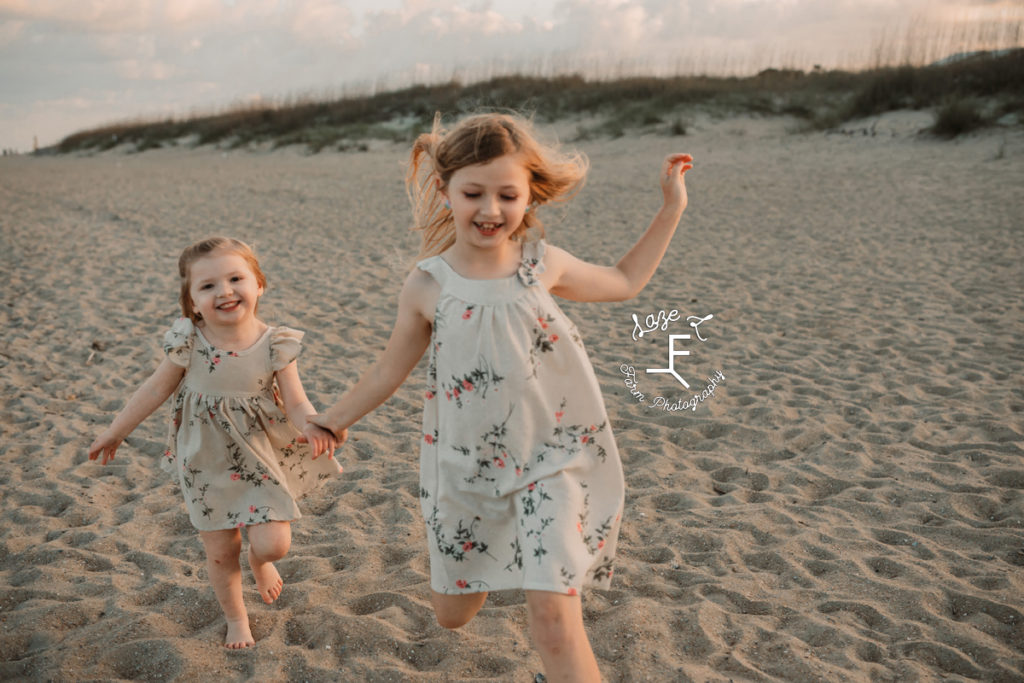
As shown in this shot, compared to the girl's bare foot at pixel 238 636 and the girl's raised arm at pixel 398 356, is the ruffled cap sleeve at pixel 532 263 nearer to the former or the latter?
the girl's raised arm at pixel 398 356

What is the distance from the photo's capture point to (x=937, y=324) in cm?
662

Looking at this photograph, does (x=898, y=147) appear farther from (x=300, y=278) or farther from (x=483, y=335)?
(x=483, y=335)

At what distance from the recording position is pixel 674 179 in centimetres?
257

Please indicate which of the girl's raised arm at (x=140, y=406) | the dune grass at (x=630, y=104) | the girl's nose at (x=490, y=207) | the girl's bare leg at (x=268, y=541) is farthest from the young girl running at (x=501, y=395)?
the dune grass at (x=630, y=104)

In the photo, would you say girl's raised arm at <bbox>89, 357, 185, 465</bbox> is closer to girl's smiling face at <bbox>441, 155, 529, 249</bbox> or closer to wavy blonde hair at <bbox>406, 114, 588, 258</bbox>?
wavy blonde hair at <bbox>406, 114, 588, 258</bbox>

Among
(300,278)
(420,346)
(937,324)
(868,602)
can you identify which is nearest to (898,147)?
(937,324)

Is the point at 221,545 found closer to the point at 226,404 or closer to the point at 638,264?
the point at 226,404

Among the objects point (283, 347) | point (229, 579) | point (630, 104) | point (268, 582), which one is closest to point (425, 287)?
point (283, 347)

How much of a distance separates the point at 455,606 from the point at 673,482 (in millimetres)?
2008

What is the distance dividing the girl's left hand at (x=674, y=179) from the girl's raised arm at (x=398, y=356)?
0.80 m

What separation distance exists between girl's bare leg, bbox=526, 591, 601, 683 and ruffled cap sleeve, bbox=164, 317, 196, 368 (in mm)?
1363

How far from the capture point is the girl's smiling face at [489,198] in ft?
7.30

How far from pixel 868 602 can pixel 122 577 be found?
2869 mm

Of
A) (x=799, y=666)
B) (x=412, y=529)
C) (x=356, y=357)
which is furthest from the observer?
(x=356, y=357)
